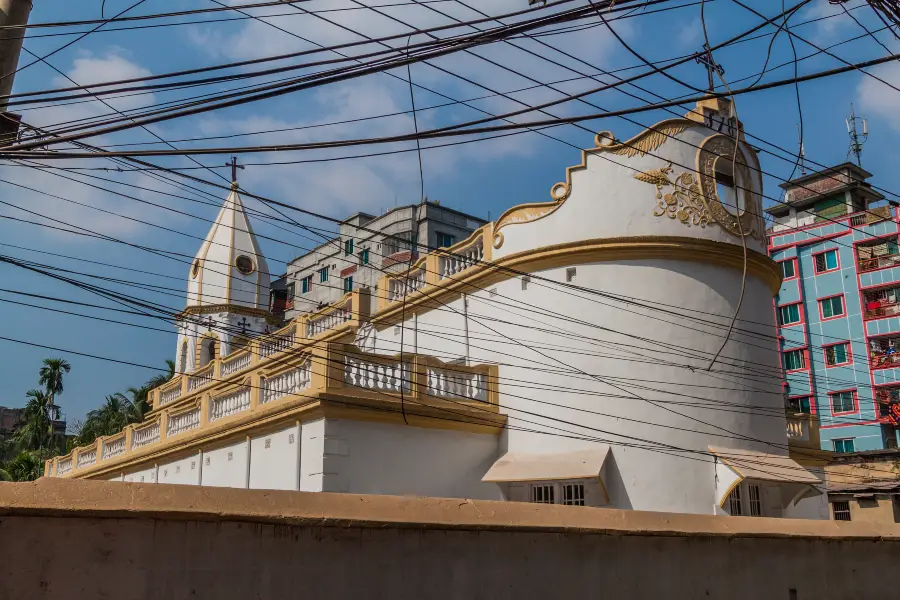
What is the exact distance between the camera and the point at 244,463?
18656mm

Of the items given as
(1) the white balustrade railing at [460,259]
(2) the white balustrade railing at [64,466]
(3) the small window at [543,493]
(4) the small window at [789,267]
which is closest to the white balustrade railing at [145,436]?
(2) the white balustrade railing at [64,466]

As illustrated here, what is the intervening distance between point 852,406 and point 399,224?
2858 centimetres

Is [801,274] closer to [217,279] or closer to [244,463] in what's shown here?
[217,279]

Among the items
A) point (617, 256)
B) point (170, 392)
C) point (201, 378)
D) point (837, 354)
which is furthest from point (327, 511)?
point (837, 354)

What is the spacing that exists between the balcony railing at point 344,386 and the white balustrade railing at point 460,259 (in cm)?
255

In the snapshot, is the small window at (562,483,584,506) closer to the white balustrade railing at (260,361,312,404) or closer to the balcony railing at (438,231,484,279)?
the balcony railing at (438,231,484,279)

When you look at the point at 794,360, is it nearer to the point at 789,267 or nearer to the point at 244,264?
the point at 789,267

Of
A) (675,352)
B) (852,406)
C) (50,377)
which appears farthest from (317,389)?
(50,377)

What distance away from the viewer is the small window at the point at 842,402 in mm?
48656

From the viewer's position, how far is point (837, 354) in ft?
165

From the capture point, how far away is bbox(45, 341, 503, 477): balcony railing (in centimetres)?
1634

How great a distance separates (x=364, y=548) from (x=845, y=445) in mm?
47155

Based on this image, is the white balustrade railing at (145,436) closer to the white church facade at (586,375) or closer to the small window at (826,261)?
the white church facade at (586,375)

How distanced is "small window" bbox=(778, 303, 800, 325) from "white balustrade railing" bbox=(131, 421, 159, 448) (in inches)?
1561
